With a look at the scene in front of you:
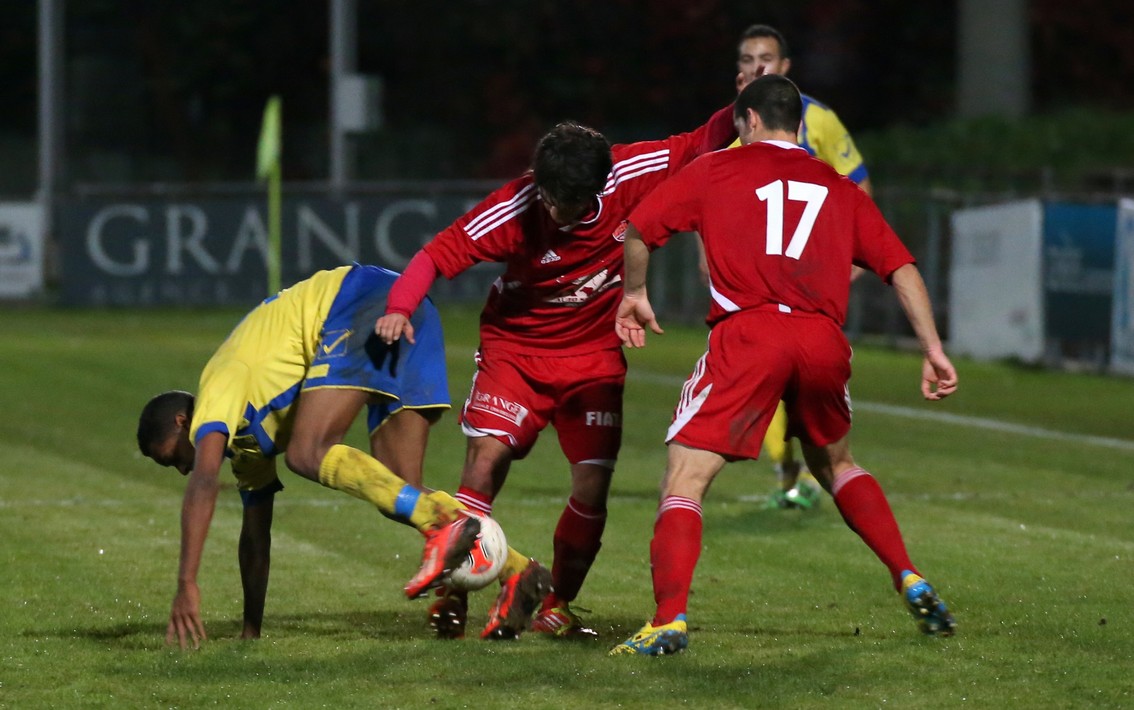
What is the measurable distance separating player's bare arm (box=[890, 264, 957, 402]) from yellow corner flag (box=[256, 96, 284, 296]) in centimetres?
1908

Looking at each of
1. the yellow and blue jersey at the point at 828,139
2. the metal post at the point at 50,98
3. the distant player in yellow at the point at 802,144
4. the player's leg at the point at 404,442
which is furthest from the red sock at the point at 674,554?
the metal post at the point at 50,98

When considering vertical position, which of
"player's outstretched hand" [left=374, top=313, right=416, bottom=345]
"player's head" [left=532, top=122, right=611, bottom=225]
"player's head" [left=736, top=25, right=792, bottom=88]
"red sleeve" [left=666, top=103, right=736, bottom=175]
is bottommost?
"player's outstretched hand" [left=374, top=313, right=416, bottom=345]

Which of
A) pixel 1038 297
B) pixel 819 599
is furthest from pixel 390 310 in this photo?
pixel 1038 297

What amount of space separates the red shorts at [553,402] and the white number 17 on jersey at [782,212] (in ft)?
3.27

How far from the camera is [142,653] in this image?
6.96m

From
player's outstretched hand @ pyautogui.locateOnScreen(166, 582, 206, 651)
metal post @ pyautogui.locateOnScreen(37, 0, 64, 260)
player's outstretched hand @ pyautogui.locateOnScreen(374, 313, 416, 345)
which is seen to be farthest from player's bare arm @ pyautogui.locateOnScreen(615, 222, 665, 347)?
metal post @ pyautogui.locateOnScreen(37, 0, 64, 260)

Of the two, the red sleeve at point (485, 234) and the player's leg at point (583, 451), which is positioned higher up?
the red sleeve at point (485, 234)

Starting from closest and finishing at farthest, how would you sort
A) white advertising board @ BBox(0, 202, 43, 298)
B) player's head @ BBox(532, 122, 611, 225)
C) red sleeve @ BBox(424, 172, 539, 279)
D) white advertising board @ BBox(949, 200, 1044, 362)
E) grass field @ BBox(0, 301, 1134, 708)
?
grass field @ BBox(0, 301, 1134, 708) < player's head @ BBox(532, 122, 611, 225) < red sleeve @ BBox(424, 172, 539, 279) < white advertising board @ BBox(949, 200, 1044, 362) < white advertising board @ BBox(0, 202, 43, 298)

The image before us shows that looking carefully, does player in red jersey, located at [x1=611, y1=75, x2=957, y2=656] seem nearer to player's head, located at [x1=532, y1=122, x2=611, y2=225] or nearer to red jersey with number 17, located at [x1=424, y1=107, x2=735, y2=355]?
player's head, located at [x1=532, y1=122, x2=611, y2=225]

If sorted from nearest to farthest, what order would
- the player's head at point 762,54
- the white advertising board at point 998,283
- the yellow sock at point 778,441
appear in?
the player's head at point 762,54
the yellow sock at point 778,441
the white advertising board at point 998,283

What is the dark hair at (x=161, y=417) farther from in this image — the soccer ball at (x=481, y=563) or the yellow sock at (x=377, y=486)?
the soccer ball at (x=481, y=563)

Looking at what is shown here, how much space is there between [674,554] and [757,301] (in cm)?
89

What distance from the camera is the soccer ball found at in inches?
264

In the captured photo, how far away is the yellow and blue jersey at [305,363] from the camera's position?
23.0 feet
